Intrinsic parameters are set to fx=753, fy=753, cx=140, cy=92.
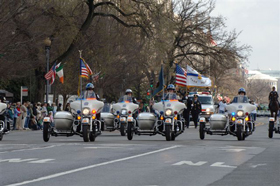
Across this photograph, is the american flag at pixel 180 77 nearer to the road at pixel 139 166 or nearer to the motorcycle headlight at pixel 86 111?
the motorcycle headlight at pixel 86 111

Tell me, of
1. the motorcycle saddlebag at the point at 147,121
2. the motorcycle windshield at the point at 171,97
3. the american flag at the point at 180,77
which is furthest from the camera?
the american flag at the point at 180,77

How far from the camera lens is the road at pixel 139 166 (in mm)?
11797

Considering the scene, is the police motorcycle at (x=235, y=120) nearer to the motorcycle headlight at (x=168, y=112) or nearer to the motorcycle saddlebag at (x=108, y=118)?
the motorcycle headlight at (x=168, y=112)

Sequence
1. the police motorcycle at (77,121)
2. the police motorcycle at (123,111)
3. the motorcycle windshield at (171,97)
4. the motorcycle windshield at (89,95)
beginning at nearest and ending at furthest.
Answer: the police motorcycle at (77,121) → the motorcycle windshield at (89,95) → the motorcycle windshield at (171,97) → the police motorcycle at (123,111)

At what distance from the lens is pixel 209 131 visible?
2547cm

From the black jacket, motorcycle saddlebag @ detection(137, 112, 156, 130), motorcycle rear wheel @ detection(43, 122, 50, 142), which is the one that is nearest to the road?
motorcycle rear wheel @ detection(43, 122, 50, 142)

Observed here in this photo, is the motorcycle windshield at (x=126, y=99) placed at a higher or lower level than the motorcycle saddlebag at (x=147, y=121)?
higher

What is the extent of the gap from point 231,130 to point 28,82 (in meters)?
45.9

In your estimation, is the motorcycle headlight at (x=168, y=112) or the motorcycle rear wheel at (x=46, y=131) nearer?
the motorcycle rear wheel at (x=46, y=131)

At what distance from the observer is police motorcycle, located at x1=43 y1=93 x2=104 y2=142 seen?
2342 cm

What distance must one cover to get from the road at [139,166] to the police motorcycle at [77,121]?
9.98 ft

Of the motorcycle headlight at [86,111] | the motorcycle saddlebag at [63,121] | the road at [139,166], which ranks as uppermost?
the motorcycle headlight at [86,111]

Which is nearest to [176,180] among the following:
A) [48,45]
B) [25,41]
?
[25,41]

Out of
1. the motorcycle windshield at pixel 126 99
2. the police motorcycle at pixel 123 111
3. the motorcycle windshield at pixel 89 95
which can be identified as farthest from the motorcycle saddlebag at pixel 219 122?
the motorcycle windshield at pixel 89 95
